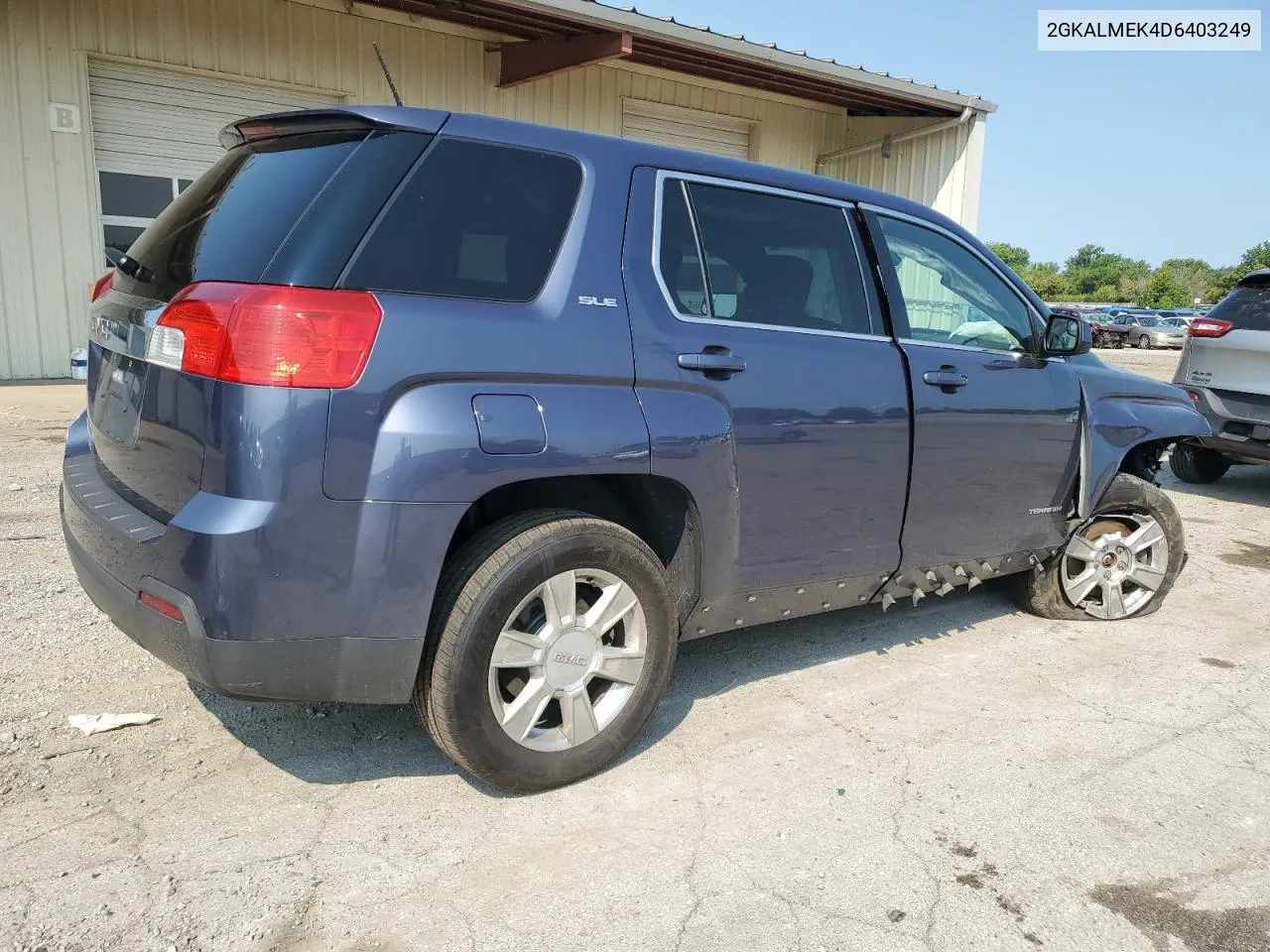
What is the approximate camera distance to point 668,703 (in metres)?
3.61

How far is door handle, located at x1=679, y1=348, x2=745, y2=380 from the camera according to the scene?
3.02 m

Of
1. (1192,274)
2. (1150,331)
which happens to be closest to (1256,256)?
(1192,274)

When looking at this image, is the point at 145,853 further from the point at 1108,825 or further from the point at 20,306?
the point at 20,306

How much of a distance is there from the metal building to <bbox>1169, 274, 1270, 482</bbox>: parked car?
662 centimetres

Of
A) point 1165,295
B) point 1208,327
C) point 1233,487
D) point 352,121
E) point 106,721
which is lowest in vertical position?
point 1233,487

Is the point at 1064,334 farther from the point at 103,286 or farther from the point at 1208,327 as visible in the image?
the point at 1208,327

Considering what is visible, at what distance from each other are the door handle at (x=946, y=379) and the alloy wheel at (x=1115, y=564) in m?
1.30

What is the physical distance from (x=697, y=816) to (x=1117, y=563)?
2.96 m

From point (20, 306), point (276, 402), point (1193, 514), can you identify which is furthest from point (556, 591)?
point (20, 306)

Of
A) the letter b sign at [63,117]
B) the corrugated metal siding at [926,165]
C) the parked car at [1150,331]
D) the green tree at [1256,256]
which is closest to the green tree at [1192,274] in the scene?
the green tree at [1256,256]

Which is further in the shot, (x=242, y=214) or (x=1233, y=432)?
(x=1233, y=432)

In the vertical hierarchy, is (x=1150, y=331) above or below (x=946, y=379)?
below

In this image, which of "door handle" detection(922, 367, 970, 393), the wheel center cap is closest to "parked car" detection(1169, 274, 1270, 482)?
"door handle" detection(922, 367, 970, 393)

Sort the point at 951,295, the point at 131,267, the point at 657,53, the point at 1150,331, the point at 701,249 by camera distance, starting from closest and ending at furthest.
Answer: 1. the point at 131,267
2. the point at 701,249
3. the point at 951,295
4. the point at 657,53
5. the point at 1150,331
